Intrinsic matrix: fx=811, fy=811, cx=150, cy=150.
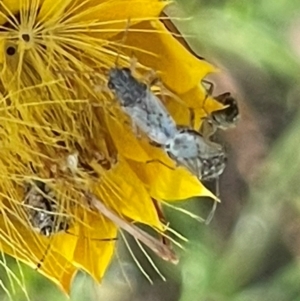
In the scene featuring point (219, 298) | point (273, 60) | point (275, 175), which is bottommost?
point (219, 298)

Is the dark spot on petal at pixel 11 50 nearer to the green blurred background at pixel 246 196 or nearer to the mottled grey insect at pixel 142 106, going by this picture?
the mottled grey insect at pixel 142 106

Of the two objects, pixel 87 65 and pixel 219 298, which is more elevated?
pixel 87 65

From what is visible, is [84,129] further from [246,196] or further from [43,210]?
[246,196]

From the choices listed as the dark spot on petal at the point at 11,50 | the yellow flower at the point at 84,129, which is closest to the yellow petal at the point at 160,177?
the yellow flower at the point at 84,129

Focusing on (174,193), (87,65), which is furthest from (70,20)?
(174,193)

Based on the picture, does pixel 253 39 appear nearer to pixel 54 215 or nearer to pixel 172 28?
pixel 172 28

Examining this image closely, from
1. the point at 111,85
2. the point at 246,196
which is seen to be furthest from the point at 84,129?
the point at 246,196

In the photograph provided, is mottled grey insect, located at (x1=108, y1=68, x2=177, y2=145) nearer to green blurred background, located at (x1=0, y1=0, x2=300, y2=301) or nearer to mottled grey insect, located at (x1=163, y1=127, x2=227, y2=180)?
mottled grey insect, located at (x1=163, y1=127, x2=227, y2=180)

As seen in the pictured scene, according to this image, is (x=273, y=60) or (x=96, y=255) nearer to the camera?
(x=96, y=255)
